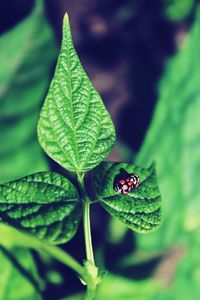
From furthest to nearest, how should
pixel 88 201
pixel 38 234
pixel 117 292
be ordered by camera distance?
pixel 117 292 < pixel 88 201 < pixel 38 234

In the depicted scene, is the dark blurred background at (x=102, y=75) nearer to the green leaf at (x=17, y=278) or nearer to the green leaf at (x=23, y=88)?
the green leaf at (x=23, y=88)

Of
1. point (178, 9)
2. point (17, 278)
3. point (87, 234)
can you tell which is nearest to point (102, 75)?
point (178, 9)

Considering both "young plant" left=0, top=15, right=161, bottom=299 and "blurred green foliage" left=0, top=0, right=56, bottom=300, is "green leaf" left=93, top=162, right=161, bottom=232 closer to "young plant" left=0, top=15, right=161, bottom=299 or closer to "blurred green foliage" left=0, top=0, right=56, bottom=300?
"young plant" left=0, top=15, right=161, bottom=299

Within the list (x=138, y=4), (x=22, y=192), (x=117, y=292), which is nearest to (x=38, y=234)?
(x=22, y=192)

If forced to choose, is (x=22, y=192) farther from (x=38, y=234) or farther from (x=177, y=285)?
(x=177, y=285)

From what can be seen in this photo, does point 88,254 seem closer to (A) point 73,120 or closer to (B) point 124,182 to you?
(B) point 124,182

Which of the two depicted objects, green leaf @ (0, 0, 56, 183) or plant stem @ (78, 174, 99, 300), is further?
green leaf @ (0, 0, 56, 183)

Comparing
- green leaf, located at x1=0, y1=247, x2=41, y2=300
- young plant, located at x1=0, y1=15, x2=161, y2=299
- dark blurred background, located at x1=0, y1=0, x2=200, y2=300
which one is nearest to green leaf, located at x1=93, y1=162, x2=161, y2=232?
young plant, located at x1=0, y1=15, x2=161, y2=299
